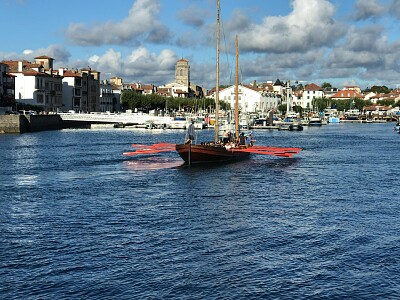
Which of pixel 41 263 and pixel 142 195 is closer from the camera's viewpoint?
pixel 41 263

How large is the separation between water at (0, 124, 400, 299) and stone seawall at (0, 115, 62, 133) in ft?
221

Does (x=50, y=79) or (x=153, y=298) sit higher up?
(x=50, y=79)

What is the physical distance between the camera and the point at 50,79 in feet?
551

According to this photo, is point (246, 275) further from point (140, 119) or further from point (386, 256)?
point (140, 119)

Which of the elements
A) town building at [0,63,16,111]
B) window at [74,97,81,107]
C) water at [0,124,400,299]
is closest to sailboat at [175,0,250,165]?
water at [0,124,400,299]

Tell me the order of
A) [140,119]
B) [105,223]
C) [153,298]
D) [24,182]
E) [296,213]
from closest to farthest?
1. [153,298]
2. [105,223]
3. [296,213]
4. [24,182]
5. [140,119]

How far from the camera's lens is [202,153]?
60.0m

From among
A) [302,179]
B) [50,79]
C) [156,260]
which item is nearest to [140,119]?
[50,79]

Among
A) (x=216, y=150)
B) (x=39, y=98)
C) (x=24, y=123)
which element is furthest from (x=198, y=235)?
(x=39, y=98)

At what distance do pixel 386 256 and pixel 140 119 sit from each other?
460 ft

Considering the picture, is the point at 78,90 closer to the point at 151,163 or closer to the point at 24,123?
the point at 24,123

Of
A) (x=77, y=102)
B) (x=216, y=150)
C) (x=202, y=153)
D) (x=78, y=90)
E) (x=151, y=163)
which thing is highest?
(x=78, y=90)

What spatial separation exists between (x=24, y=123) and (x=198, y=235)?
327ft

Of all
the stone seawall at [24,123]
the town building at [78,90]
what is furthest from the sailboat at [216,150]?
the town building at [78,90]
